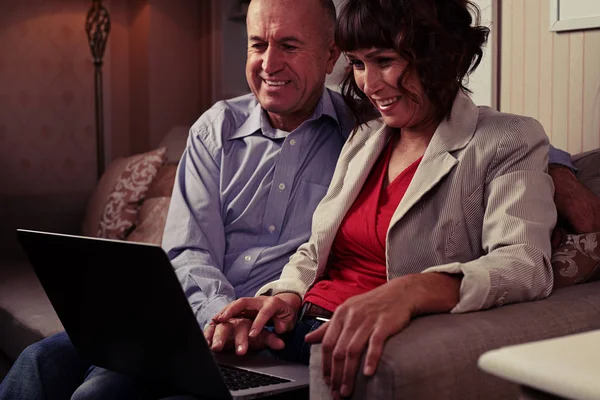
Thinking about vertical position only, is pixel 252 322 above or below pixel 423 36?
below

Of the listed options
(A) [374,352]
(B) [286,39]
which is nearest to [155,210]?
(B) [286,39]

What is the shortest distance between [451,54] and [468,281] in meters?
0.45

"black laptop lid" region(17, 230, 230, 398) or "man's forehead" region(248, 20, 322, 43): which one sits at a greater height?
"man's forehead" region(248, 20, 322, 43)

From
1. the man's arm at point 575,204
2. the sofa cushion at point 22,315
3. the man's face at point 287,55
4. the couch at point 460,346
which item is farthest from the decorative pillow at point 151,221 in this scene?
the couch at point 460,346

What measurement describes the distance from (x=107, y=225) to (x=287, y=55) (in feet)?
4.52

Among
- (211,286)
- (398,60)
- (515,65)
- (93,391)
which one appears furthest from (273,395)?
(515,65)

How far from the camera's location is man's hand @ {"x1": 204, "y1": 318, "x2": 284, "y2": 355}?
148 centimetres

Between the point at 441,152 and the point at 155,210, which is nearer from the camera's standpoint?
the point at 441,152

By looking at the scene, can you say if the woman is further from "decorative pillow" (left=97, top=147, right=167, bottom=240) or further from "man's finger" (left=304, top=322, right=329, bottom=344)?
"decorative pillow" (left=97, top=147, right=167, bottom=240)

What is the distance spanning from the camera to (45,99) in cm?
412

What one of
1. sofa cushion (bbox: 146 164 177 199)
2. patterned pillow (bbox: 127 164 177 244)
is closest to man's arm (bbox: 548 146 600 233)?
patterned pillow (bbox: 127 164 177 244)

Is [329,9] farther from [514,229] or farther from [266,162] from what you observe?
[514,229]

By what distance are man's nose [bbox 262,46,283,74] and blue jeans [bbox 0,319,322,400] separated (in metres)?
0.64

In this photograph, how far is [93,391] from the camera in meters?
1.41
